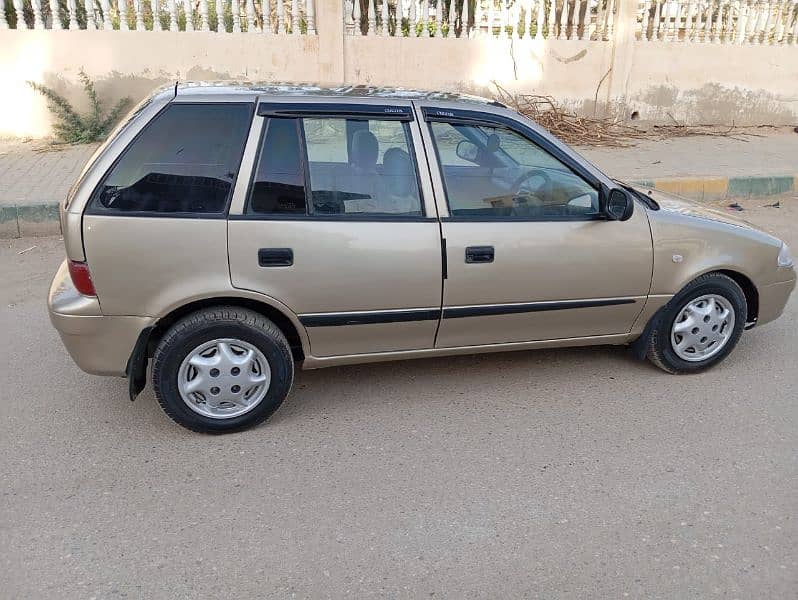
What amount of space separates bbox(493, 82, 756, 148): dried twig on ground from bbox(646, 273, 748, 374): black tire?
6.77m

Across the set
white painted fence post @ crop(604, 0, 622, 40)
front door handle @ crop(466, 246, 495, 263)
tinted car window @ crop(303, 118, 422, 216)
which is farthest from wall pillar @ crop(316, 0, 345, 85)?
front door handle @ crop(466, 246, 495, 263)

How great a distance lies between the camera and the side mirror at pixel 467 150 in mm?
3529

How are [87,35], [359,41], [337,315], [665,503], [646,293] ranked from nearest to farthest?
[665,503], [337,315], [646,293], [87,35], [359,41]

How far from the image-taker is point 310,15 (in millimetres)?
9531

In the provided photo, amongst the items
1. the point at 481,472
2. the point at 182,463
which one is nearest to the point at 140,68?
the point at 182,463

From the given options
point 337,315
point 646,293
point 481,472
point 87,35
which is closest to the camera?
point 481,472

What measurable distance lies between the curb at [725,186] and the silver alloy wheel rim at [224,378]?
611cm

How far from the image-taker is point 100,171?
3066 millimetres

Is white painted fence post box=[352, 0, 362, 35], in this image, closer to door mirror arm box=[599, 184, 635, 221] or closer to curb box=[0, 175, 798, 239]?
curb box=[0, 175, 798, 239]

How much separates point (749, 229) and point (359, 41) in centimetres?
717

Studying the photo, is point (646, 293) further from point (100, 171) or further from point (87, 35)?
point (87, 35)

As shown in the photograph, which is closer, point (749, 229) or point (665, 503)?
point (665, 503)

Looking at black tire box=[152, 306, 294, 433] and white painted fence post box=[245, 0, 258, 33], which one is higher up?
white painted fence post box=[245, 0, 258, 33]

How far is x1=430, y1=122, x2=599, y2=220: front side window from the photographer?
3.45 meters
